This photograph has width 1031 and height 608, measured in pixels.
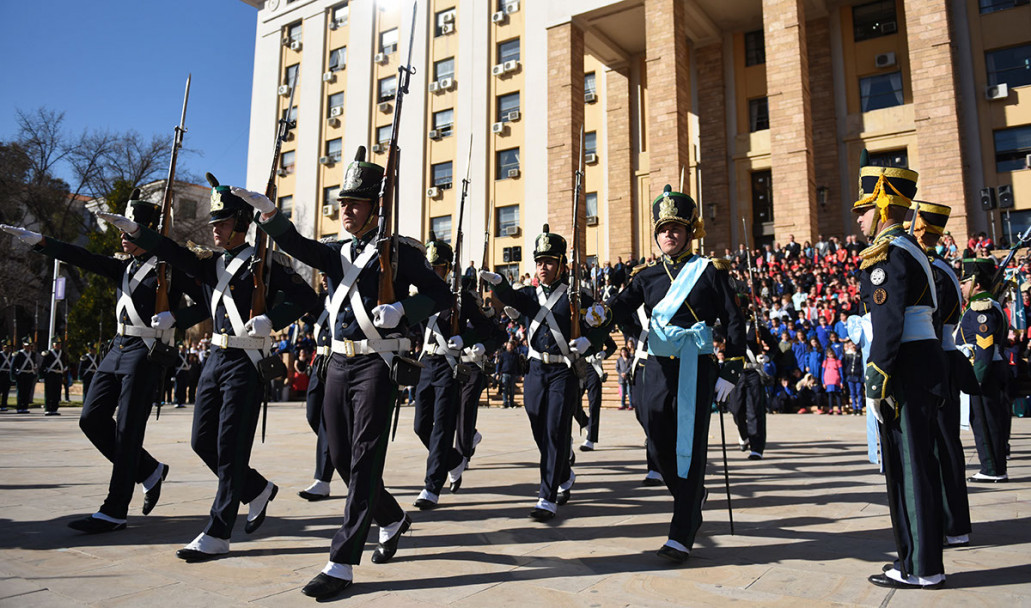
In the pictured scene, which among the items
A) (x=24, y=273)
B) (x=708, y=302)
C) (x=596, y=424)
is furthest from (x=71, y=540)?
(x=24, y=273)

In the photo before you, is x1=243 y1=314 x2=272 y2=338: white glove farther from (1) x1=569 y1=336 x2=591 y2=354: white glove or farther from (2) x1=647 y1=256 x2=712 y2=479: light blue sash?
(2) x1=647 y1=256 x2=712 y2=479: light blue sash

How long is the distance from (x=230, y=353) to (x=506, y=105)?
31444 mm

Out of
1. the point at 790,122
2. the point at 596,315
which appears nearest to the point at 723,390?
the point at 596,315

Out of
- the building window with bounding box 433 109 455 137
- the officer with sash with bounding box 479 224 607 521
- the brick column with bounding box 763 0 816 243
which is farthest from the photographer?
the building window with bounding box 433 109 455 137

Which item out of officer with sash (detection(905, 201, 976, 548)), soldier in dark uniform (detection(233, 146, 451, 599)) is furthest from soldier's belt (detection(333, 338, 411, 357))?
officer with sash (detection(905, 201, 976, 548))

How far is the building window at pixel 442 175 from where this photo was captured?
3616cm

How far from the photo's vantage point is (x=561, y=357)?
19.6ft

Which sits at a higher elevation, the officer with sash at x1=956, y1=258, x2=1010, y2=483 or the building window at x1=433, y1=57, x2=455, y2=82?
the building window at x1=433, y1=57, x2=455, y2=82

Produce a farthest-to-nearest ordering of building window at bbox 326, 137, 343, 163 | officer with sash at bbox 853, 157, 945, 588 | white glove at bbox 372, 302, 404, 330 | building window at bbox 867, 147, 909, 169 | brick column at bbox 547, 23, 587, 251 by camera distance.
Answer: building window at bbox 326, 137, 343, 163
brick column at bbox 547, 23, 587, 251
building window at bbox 867, 147, 909, 169
white glove at bbox 372, 302, 404, 330
officer with sash at bbox 853, 157, 945, 588

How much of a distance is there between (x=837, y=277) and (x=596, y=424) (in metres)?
11.6

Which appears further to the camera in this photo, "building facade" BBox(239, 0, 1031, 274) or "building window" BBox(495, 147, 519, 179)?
"building window" BBox(495, 147, 519, 179)

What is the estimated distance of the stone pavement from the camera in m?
3.56

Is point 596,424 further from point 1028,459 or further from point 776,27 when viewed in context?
point 776,27

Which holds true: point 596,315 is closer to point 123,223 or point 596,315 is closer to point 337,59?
point 123,223
